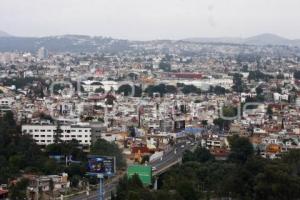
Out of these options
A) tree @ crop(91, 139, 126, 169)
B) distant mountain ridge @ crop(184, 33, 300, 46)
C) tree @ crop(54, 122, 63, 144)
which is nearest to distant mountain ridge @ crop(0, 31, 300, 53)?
distant mountain ridge @ crop(184, 33, 300, 46)

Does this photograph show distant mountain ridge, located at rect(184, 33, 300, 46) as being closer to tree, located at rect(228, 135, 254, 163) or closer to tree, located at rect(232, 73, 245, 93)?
tree, located at rect(232, 73, 245, 93)

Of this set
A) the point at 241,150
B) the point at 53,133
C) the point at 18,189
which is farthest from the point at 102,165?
the point at 53,133

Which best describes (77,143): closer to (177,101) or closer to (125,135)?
(125,135)

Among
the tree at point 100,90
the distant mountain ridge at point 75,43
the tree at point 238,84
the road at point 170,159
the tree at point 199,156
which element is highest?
the tree at point 199,156

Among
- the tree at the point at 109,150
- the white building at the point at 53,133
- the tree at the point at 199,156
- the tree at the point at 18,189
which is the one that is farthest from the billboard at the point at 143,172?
the white building at the point at 53,133

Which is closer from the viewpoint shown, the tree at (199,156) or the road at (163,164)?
the road at (163,164)

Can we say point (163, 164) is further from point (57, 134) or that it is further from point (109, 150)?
point (57, 134)

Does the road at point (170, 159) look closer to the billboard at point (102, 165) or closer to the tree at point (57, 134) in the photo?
the tree at point (57, 134)
